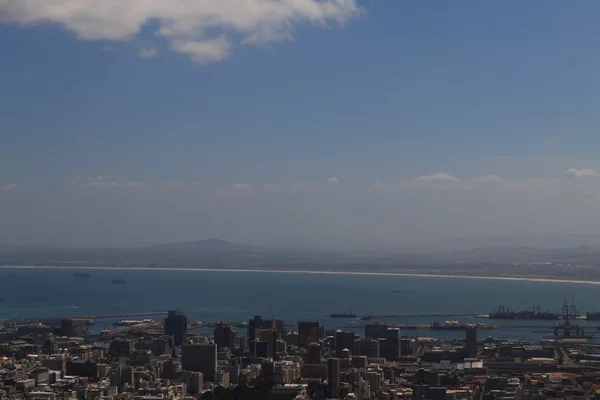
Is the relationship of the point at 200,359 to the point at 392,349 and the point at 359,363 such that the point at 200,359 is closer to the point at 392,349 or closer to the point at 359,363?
the point at 359,363

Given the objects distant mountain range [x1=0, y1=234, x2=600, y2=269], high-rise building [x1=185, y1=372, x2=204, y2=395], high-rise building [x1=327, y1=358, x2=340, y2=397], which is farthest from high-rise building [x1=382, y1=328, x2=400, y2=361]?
distant mountain range [x1=0, y1=234, x2=600, y2=269]

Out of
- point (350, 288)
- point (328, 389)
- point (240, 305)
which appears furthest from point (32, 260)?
point (328, 389)

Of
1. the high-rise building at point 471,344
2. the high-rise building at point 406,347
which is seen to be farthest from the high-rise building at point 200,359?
the high-rise building at point 471,344

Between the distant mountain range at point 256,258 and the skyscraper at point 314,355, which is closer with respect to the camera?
the skyscraper at point 314,355

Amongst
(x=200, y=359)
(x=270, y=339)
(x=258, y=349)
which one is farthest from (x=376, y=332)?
(x=200, y=359)

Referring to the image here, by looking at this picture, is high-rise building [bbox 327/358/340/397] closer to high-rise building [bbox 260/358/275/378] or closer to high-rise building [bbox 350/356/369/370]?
high-rise building [bbox 260/358/275/378]

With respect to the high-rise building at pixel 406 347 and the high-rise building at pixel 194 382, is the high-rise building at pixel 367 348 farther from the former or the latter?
the high-rise building at pixel 194 382
